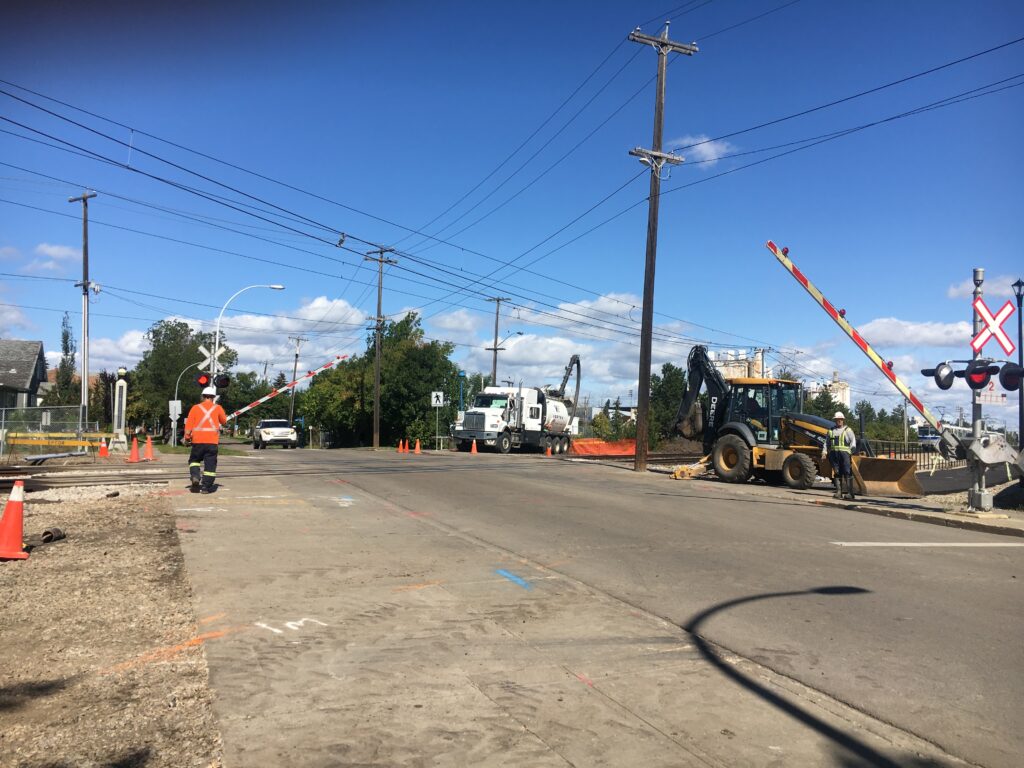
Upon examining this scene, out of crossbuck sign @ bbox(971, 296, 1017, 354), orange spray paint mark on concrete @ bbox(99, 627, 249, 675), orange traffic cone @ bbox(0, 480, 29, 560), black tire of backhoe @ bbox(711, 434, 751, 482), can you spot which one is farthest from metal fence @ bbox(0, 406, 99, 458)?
crossbuck sign @ bbox(971, 296, 1017, 354)

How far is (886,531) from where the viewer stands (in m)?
11.8

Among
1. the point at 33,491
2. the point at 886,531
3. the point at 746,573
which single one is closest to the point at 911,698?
the point at 746,573

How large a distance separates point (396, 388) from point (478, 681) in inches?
2198

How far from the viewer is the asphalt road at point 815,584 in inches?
191

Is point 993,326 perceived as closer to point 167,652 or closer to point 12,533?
point 167,652

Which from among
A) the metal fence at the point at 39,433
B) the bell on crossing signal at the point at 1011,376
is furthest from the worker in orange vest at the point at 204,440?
the metal fence at the point at 39,433

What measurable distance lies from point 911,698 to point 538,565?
4.34 meters

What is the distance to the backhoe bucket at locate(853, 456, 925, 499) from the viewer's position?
57.2ft

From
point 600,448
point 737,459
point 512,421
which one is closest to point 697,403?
point 737,459

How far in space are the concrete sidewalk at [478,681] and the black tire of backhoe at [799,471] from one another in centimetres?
1263

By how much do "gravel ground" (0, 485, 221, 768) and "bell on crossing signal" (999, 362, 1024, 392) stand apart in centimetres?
1234

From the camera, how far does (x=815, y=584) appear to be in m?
7.74

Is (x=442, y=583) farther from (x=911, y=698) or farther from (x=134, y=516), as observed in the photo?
(x=134, y=516)

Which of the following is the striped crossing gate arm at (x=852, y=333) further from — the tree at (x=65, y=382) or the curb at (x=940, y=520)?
the tree at (x=65, y=382)
